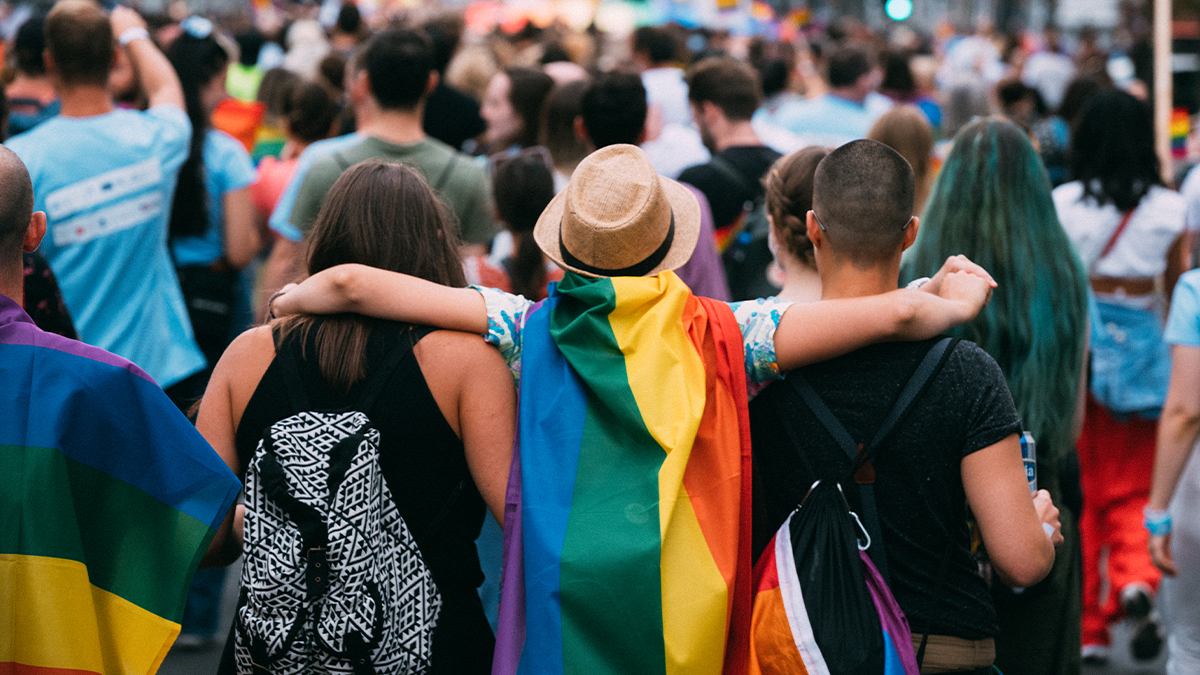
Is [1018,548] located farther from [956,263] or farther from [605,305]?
[605,305]

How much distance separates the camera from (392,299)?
8.27ft

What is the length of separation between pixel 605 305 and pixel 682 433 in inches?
12.3

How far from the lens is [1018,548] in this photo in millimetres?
2381

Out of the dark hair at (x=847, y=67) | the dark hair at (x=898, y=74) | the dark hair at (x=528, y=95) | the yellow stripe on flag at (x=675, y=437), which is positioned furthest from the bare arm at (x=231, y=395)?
the dark hair at (x=898, y=74)

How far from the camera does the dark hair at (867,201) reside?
2.52m

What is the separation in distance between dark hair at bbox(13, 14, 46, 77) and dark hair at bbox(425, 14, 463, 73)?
2.89 metres

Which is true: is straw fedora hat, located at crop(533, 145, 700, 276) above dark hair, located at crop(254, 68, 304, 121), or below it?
above

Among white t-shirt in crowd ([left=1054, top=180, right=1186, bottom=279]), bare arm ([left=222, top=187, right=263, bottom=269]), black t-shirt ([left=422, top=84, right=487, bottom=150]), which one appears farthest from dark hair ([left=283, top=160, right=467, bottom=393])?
black t-shirt ([left=422, top=84, right=487, bottom=150])

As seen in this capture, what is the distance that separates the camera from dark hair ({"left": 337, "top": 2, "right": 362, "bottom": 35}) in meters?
9.88

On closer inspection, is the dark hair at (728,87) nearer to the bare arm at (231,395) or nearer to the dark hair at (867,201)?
the dark hair at (867,201)

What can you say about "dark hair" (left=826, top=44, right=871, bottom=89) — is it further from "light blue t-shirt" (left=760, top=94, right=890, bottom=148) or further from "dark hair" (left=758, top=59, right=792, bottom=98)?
"dark hair" (left=758, top=59, right=792, bottom=98)

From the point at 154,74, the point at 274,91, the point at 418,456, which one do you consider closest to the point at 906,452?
the point at 418,456

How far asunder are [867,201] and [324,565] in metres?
1.36

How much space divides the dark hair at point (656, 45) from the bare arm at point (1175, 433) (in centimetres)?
596
